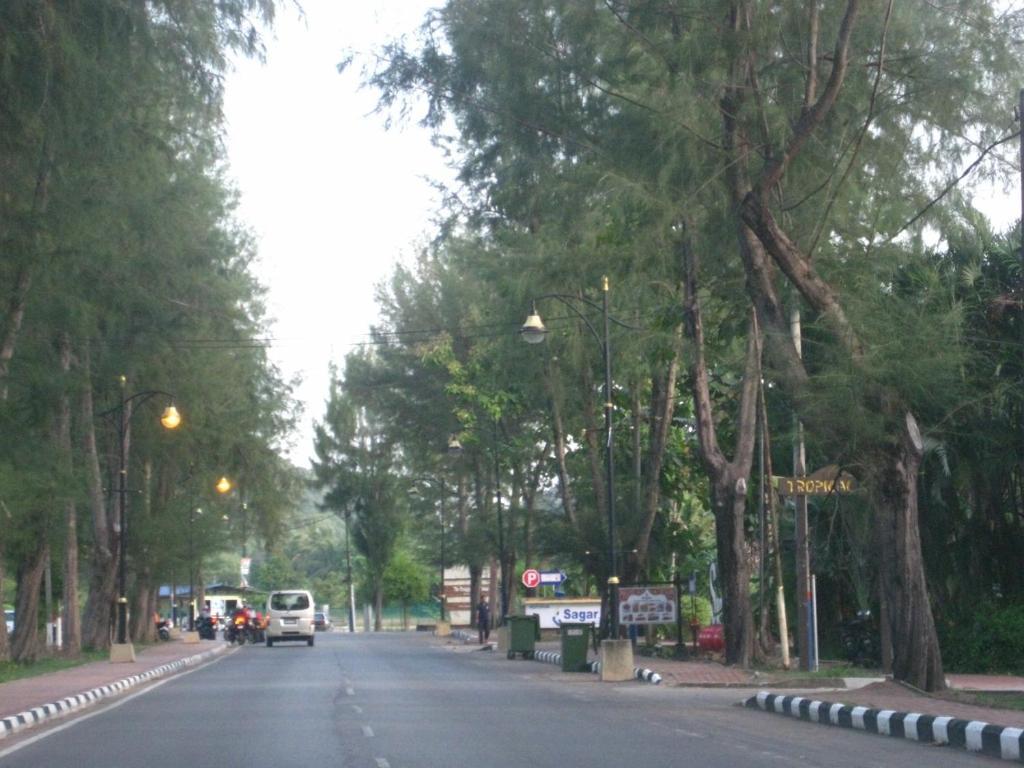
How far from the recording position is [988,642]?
27938 millimetres

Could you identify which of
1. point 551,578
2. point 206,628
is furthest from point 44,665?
point 206,628

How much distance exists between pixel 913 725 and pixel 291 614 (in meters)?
41.4

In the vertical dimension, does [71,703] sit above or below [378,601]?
below

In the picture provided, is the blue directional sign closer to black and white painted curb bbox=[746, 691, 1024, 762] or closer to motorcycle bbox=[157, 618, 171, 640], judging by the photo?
motorcycle bbox=[157, 618, 171, 640]

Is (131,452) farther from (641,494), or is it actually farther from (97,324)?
(641,494)

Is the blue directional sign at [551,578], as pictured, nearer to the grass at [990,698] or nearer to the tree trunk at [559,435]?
the tree trunk at [559,435]

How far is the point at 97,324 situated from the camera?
116ft

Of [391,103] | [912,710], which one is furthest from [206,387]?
[912,710]

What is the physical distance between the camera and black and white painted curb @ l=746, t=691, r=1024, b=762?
1430cm

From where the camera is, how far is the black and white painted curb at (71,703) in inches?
771

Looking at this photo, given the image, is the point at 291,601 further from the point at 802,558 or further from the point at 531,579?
the point at 802,558

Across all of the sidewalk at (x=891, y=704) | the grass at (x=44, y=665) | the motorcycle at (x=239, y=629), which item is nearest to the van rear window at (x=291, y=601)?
the motorcycle at (x=239, y=629)

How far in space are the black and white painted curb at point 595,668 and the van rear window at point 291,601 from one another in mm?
15817

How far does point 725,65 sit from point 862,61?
1968mm
